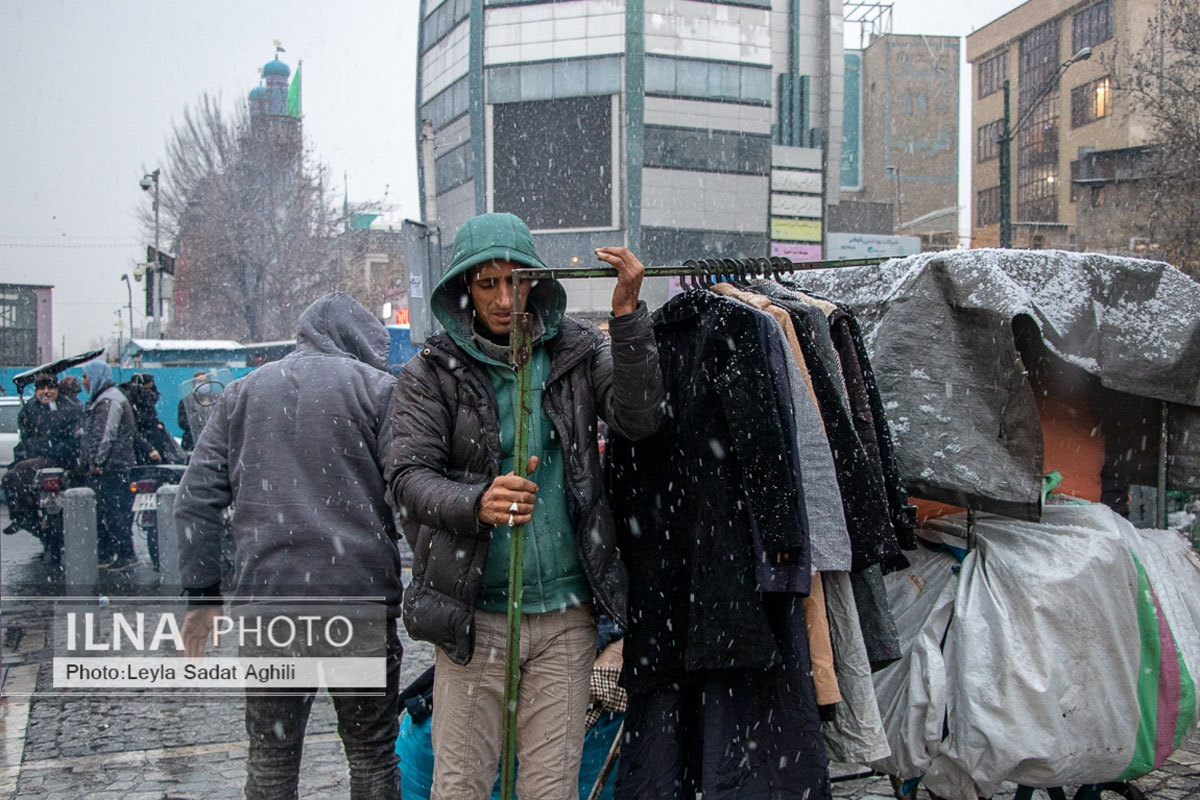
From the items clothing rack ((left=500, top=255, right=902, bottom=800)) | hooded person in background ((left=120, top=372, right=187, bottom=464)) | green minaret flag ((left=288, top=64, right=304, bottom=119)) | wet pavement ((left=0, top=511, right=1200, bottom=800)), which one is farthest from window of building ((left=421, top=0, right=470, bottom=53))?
clothing rack ((left=500, top=255, right=902, bottom=800))

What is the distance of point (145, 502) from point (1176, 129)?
12800 millimetres

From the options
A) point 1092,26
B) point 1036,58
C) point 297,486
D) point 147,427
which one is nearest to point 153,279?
point 147,427

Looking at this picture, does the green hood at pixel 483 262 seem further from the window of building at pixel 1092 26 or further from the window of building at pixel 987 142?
the window of building at pixel 987 142

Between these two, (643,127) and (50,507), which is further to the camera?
(643,127)

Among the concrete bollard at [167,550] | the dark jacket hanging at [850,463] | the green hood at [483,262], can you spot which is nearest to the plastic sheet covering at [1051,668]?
the dark jacket hanging at [850,463]

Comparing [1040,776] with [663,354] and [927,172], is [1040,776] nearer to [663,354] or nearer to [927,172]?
[663,354]

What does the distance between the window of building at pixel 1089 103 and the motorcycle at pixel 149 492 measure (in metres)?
41.0

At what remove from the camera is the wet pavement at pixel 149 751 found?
13.5ft

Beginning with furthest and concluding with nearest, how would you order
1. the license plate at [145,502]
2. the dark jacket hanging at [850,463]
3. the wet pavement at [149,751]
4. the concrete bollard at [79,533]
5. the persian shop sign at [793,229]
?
the persian shop sign at [793,229], the license plate at [145,502], the concrete bollard at [79,533], the wet pavement at [149,751], the dark jacket hanging at [850,463]

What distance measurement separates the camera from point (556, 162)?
95.8ft

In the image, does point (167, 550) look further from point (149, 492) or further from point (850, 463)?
point (850, 463)

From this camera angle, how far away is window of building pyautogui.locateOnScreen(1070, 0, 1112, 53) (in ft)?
128

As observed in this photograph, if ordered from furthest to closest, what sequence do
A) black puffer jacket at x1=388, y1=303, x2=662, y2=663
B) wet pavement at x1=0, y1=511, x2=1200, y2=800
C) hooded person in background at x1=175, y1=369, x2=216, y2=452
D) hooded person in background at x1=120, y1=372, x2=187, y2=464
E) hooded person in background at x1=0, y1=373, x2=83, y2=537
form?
hooded person in background at x1=175, y1=369, x2=216, y2=452
hooded person in background at x1=120, y1=372, x2=187, y2=464
hooded person in background at x1=0, y1=373, x2=83, y2=537
wet pavement at x1=0, y1=511, x2=1200, y2=800
black puffer jacket at x1=388, y1=303, x2=662, y2=663

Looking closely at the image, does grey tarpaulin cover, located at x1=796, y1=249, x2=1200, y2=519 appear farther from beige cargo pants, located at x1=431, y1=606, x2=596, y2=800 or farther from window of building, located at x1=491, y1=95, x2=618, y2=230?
window of building, located at x1=491, y1=95, x2=618, y2=230
